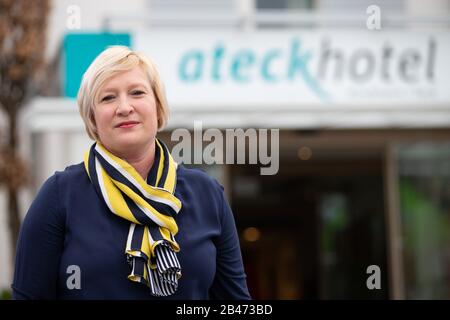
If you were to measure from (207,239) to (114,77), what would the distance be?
407 mm

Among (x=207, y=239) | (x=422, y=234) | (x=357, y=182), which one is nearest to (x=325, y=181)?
(x=357, y=182)

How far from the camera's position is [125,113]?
70.5 inches

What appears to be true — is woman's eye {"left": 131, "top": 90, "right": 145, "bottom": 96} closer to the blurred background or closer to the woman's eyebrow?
the woman's eyebrow

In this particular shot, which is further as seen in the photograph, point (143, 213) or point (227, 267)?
point (227, 267)

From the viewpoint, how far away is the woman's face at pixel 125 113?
1.81 m

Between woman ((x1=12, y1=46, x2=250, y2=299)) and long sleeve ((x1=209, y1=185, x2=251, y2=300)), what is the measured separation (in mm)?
45

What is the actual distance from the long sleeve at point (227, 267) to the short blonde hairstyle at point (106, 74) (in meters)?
0.32

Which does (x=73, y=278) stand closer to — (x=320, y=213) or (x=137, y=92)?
(x=137, y=92)

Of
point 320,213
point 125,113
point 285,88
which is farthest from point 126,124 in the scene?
point 320,213

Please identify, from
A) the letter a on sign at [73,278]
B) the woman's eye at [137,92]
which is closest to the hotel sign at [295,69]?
the woman's eye at [137,92]

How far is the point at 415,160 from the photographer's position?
35.3 ft

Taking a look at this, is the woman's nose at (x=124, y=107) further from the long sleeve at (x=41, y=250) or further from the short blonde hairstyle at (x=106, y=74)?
the long sleeve at (x=41, y=250)

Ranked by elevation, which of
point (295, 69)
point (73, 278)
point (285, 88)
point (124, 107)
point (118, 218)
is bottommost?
point (73, 278)

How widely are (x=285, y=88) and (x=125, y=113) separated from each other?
7872mm
